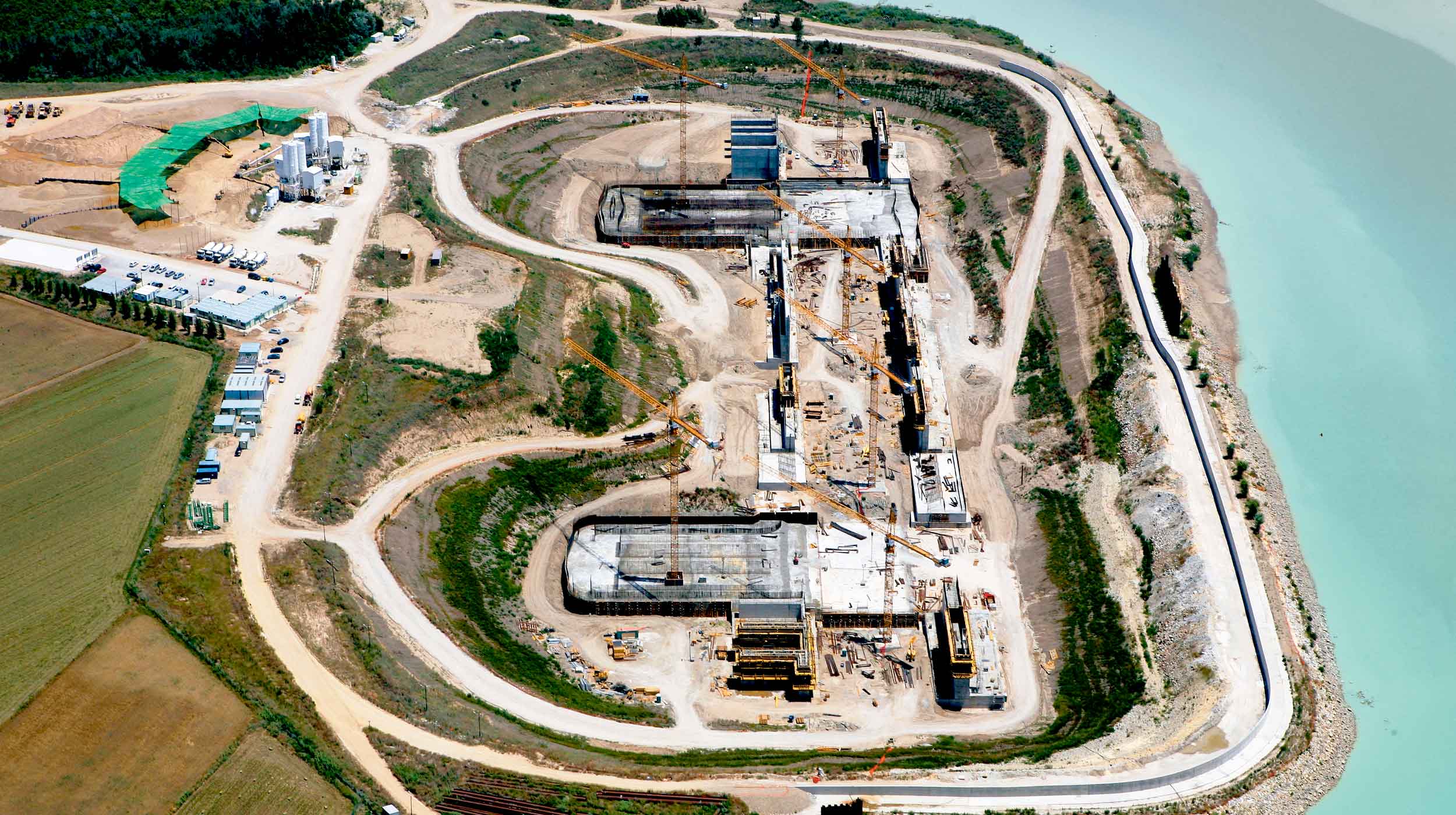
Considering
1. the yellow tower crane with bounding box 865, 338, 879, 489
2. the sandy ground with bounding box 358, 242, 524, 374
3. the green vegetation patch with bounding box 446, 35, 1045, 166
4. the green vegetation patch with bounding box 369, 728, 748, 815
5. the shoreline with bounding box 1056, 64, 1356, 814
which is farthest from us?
the green vegetation patch with bounding box 446, 35, 1045, 166

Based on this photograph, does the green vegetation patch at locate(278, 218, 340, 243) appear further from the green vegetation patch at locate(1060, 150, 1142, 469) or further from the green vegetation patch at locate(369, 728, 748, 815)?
the green vegetation patch at locate(1060, 150, 1142, 469)

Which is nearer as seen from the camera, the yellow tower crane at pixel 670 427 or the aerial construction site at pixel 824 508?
the aerial construction site at pixel 824 508

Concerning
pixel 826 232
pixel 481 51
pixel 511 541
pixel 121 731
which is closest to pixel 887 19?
pixel 826 232

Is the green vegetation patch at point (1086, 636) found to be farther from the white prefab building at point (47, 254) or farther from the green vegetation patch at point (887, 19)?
the green vegetation patch at point (887, 19)

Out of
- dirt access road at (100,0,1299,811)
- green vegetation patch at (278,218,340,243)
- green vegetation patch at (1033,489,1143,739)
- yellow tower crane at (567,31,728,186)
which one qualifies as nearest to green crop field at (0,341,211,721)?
dirt access road at (100,0,1299,811)

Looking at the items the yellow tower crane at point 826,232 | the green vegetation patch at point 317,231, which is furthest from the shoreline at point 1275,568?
the green vegetation patch at point 317,231

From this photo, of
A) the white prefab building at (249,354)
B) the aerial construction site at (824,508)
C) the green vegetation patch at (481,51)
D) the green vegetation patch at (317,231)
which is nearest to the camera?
the aerial construction site at (824,508)

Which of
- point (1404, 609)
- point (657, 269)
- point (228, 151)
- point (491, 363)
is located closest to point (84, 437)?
point (491, 363)
